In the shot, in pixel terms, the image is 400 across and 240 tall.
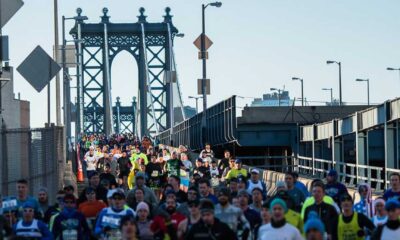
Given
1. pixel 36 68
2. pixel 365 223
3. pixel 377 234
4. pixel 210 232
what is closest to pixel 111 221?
pixel 210 232

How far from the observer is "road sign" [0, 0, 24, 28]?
16.6 m

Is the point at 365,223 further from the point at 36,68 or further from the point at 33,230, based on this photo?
the point at 36,68

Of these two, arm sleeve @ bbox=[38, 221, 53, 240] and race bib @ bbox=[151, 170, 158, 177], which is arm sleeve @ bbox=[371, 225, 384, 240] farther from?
race bib @ bbox=[151, 170, 158, 177]

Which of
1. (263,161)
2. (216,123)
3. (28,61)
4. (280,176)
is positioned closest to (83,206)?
(28,61)

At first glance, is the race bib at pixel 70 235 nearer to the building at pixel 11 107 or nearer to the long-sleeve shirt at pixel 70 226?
the long-sleeve shirt at pixel 70 226

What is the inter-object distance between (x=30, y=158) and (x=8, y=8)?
A: 4807mm

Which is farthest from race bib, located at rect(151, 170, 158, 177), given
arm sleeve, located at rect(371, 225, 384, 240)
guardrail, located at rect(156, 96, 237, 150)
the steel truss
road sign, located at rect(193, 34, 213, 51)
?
the steel truss

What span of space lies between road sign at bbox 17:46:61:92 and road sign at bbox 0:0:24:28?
4.49m

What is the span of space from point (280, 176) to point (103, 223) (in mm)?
20128

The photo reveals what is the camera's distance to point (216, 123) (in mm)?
60469

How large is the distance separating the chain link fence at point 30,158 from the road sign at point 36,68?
2.75 feet

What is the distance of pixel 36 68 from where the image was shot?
70.7 feet

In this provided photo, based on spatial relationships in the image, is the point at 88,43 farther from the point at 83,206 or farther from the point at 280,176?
the point at 83,206

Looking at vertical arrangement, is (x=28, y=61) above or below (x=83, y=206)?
above
